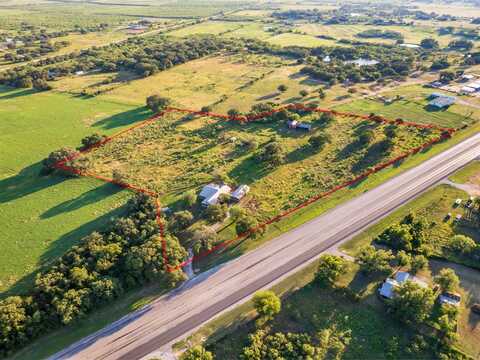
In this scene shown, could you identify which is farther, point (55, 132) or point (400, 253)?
point (55, 132)

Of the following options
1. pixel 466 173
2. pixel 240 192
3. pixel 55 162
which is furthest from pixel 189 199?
pixel 466 173

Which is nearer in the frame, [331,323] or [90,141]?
[331,323]

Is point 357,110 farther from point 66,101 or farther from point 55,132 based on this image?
point 66,101

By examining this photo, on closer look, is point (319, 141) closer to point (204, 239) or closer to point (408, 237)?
point (408, 237)

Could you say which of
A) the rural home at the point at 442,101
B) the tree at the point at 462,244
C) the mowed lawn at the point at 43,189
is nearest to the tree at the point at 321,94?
the rural home at the point at 442,101

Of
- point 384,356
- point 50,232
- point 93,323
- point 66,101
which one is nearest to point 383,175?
point 384,356

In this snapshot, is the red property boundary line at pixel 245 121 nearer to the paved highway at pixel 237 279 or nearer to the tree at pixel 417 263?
the paved highway at pixel 237 279

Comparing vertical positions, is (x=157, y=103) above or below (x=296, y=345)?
above

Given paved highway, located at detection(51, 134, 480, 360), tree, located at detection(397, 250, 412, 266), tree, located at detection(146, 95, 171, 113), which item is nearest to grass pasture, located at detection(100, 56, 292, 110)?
tree, located at detection(146, 95, 171, 113)
